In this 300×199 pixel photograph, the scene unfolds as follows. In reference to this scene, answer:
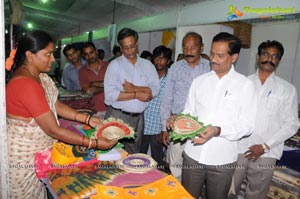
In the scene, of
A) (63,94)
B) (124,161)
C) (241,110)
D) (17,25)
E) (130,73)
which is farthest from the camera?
(63,94)

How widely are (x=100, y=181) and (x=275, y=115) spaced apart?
6.11ft

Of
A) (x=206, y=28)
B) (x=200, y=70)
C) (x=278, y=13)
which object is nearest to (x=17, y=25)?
(x=200, y=70)

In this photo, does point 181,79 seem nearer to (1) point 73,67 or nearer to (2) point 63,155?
(2) point 63,155

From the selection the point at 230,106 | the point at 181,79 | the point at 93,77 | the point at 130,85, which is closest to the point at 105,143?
the point at 230,106

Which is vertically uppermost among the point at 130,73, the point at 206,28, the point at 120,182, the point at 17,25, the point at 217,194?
the point at 206,28

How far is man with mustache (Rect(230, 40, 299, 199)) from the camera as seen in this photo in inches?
98.3

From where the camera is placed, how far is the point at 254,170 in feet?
8.59

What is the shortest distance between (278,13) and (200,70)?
988 mm

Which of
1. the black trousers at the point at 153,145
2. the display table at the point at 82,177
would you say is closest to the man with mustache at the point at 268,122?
the display table at the point at 82,177

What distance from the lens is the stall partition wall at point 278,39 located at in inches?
177

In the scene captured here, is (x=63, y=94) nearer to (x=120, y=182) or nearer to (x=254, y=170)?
(x=120, y=182)

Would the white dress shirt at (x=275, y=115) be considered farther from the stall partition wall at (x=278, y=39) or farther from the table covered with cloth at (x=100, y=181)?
the stall partition wall at (x=278, y=39)

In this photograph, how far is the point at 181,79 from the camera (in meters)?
2.95

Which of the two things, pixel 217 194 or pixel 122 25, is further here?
pixel 122 25
